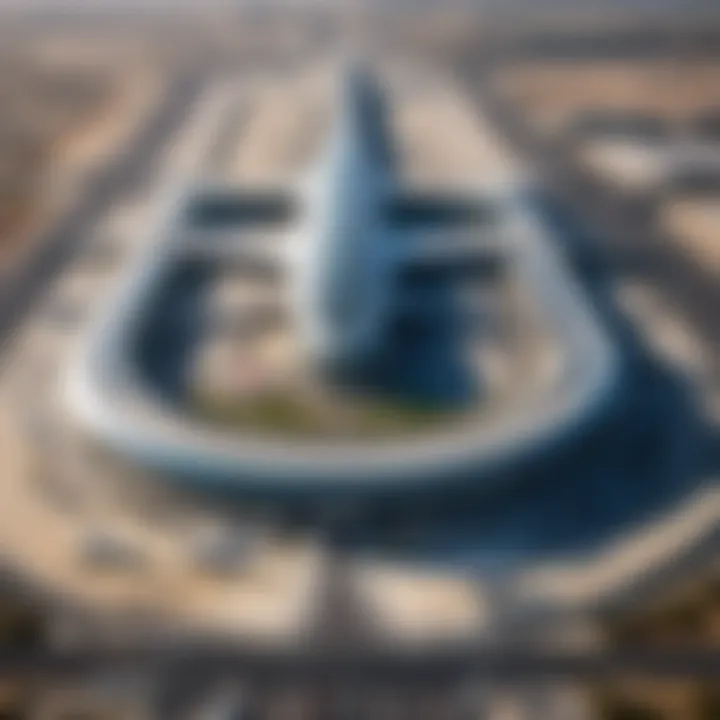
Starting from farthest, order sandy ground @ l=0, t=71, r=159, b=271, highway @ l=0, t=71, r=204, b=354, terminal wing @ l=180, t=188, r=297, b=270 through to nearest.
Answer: sandy ground @ l=0, t=71, r=159, b=271 → terminal wing @ l=180, t=188, r=297, b=270 → highway @ l=0, t=71, r=204, b=354

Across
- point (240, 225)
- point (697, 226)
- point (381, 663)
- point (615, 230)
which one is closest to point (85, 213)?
point (240, 225)

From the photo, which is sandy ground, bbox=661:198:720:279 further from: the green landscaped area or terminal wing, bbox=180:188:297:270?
the green landscaped area

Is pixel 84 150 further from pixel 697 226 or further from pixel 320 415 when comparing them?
pixel 320 415

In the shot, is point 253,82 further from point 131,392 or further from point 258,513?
point 258,513

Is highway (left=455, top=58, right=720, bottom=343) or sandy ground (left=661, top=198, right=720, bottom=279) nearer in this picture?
highway (left=455, top=58, right=720, bottom=343)

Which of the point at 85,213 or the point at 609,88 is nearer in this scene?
the point at 85,213

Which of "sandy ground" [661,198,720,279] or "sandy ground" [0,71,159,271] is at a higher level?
"sandy ground" [0,71,159,271]

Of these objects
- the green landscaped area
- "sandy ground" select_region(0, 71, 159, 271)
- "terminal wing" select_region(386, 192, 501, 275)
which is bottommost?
the green landscaped area

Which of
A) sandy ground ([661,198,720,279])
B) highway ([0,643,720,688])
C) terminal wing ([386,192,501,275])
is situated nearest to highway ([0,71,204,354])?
terminal wing ([386,192,501,275])
